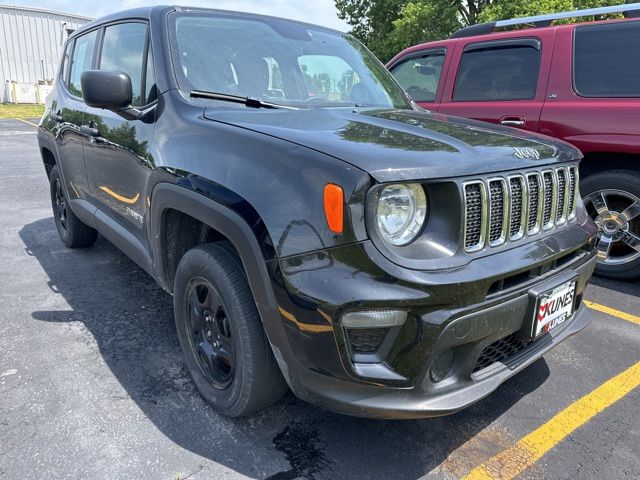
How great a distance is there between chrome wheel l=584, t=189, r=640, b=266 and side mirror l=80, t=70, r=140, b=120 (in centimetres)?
358

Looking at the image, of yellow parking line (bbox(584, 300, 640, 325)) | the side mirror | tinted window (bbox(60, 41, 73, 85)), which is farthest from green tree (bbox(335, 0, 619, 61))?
the side mirror

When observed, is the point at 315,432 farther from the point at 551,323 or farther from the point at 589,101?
the point at 589,101

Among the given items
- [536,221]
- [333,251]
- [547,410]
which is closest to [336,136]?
[333,251]

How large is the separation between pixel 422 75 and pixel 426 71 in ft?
0.20

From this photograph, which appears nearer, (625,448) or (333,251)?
(333,251)

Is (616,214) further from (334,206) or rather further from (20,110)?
(20,110)

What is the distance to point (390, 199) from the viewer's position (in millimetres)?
1706

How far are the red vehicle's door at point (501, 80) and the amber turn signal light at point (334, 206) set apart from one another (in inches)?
127

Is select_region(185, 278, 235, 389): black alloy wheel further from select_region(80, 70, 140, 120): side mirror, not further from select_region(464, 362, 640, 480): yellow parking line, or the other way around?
select_region(464, 362, 640, 480): yellow parking line

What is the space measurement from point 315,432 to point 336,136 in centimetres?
132

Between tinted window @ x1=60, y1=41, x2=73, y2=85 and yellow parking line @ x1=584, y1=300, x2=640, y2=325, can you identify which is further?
tinted window @ x1=60, y1=41, x2=73, y2=85

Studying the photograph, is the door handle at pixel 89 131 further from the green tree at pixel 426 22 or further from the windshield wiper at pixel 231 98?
the green tree at pixel 426 22

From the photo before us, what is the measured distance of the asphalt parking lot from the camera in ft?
6.70

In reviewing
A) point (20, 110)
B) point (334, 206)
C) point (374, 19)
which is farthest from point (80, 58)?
point (20, 110)
